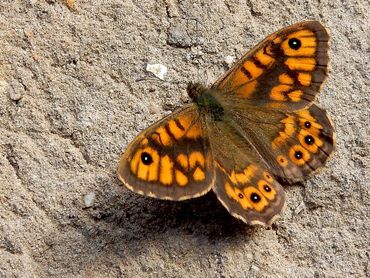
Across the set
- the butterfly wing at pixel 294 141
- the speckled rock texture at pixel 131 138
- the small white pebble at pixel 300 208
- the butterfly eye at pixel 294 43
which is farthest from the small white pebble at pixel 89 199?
the butterfly eye at pixel 294 43

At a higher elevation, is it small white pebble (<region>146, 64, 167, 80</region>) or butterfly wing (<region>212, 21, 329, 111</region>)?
butterfly wing (<region>212, 21, 329, 111</region>)

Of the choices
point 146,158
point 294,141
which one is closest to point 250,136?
point 294,141

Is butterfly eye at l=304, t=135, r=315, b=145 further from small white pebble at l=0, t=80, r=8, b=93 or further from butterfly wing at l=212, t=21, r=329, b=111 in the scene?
small white pebble at l=0, t=80, r=8, b=93

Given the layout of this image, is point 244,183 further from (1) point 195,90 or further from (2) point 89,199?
(2) point 89,199

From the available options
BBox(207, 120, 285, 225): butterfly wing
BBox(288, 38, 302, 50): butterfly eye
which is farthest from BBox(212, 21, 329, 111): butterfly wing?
BBox(207, 120, 285, 225): butterfly wing

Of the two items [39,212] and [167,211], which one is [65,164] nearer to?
[39,212]

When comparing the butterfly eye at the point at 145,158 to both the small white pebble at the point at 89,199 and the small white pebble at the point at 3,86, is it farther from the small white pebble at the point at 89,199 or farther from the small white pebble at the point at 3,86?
the small white pebble at the point at 3,86

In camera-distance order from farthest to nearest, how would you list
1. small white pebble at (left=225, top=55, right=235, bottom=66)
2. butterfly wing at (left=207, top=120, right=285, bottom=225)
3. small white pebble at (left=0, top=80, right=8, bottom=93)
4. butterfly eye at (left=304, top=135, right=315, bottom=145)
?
1. small white pebble at (left=225, top=55, right=235, bottom=66)
2. small white pebble at (left=0, top=80, right=8, bottom=93)
3. butterfly eye at (left=304, top=135, right=315, bottom=145)
4. butterfly wing at (left=207, top=120, right=285, bottom=225)
